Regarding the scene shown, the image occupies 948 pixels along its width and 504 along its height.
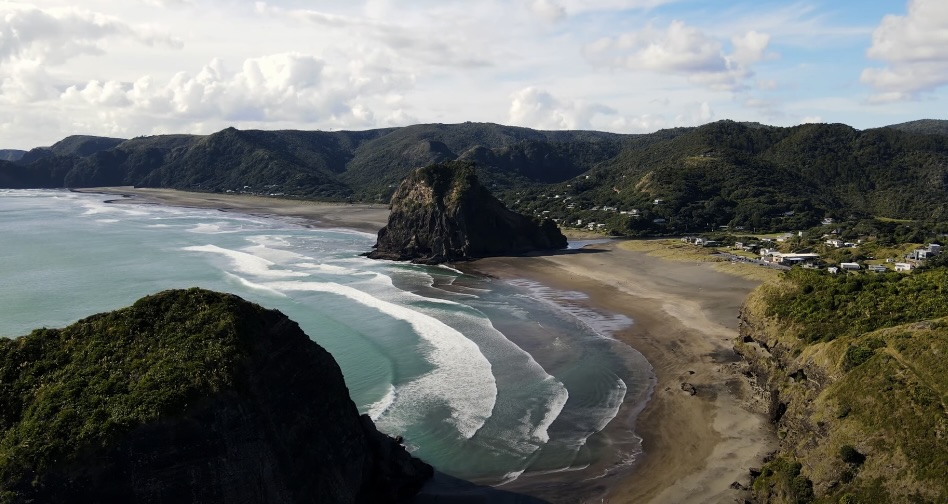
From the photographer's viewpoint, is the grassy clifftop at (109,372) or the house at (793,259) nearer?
the grassy clifftop at (109,372)

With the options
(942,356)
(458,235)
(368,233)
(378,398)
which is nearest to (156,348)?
(378,398)

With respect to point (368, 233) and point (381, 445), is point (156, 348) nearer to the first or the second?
point (381, 445)

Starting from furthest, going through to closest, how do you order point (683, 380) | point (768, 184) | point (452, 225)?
point (768, 184), point (452, 225), point (683, 380)

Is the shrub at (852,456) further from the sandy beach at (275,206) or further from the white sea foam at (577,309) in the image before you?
the sandy beach at (275,206)

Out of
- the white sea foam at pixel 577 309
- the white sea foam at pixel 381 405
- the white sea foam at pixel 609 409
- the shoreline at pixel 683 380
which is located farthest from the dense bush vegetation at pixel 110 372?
the white sea foam at pixel 577 309

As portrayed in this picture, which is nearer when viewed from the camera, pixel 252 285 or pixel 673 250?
pixel 252 285

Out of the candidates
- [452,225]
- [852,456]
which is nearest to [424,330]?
[852,456]

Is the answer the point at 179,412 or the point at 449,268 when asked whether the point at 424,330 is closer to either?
the point at 179,412
